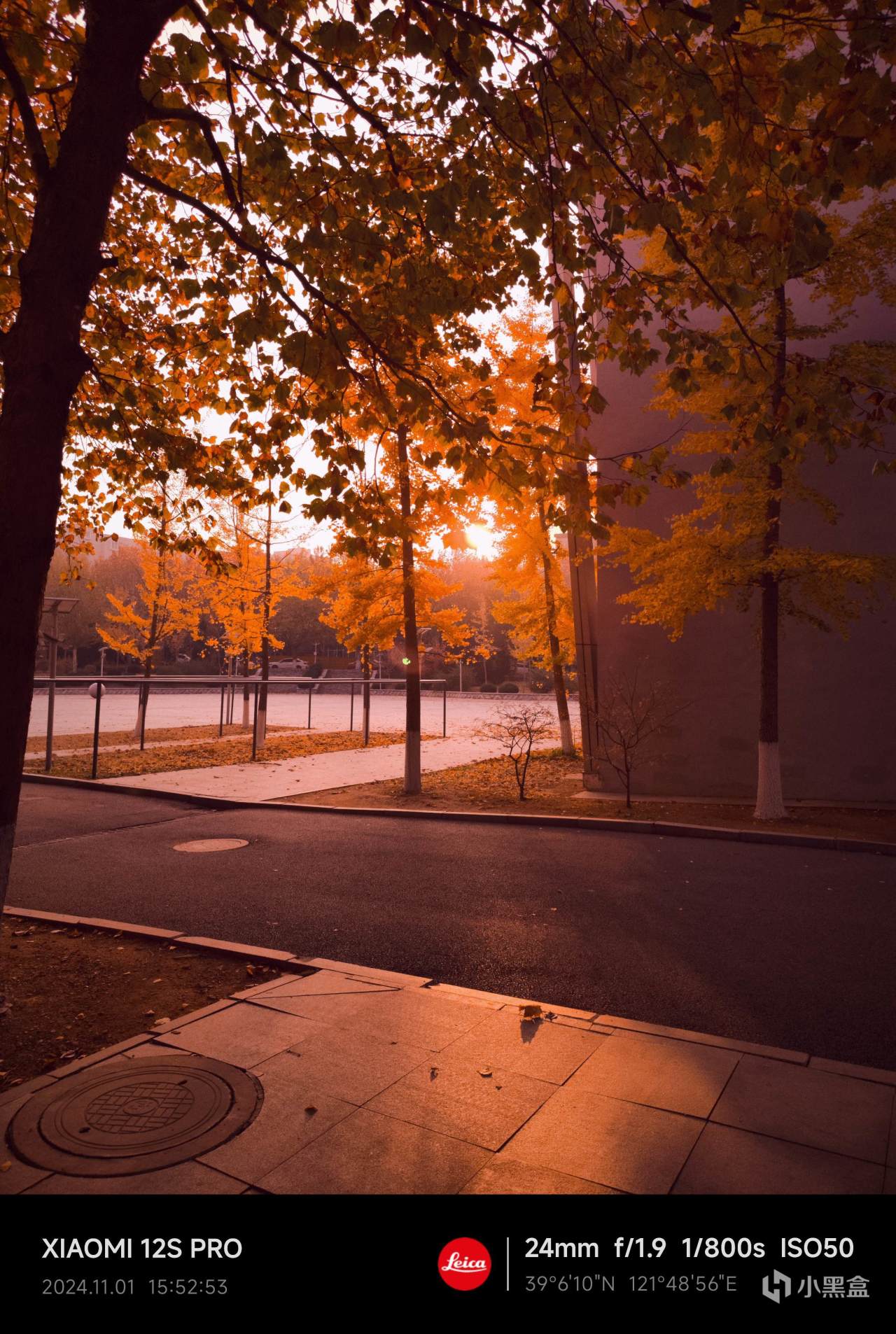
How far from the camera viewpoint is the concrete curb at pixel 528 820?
32.2 ft

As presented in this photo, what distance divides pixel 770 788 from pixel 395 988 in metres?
8.23

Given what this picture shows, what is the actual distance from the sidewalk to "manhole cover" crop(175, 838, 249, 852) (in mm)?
5003

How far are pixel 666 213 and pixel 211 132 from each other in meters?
2.97

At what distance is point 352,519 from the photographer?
254 inches

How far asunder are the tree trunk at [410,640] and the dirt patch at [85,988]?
770cm

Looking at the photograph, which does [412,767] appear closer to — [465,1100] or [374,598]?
[374,598]

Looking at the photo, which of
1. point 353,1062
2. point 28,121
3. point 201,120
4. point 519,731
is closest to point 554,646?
point 519,731

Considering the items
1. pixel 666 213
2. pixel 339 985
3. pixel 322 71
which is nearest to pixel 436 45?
pixel 322 71

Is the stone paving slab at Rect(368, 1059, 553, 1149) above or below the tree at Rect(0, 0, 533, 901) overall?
below

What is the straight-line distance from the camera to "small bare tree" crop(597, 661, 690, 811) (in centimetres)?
1404

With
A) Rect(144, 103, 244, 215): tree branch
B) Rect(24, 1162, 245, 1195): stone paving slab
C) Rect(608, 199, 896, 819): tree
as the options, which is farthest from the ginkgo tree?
Rect(24, 1162, 245, 1195): stone paving slab

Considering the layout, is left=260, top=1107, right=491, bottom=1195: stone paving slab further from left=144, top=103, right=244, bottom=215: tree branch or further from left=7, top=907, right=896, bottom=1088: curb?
left=144, top=103, right=244, bottom=215: tree branch

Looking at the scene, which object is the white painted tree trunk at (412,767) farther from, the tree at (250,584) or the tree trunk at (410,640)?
the tree at (250,584)
